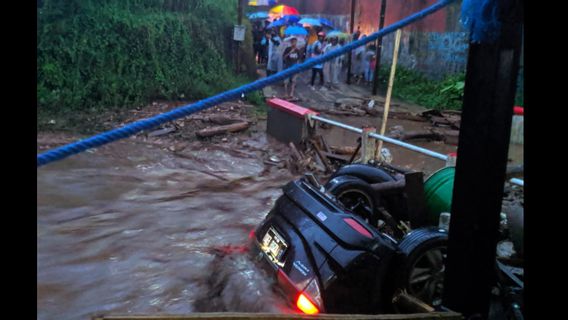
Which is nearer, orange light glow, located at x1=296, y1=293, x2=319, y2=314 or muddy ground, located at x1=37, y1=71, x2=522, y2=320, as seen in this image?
orange light glow, located at x1=296, y1=293, x2=319, y2=314

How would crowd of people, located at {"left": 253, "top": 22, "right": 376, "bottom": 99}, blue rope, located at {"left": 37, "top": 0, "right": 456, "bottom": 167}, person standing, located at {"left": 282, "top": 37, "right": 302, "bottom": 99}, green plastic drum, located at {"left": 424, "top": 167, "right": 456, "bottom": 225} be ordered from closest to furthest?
blue rope, located at {"left": 37, "top": 0, "right": 456, "bottom": 167}, green plastic drum, located at {"left": 424, "top": 167, "right": 456, "bottom": 225}, person standing, located at {"left": 282, "top": 37, "right": 302, "bottom": 99}, crowd of people, located at {"left": 253, "top": 22, "right": 376, "bottom": 99}

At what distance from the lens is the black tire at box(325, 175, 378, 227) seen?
15.5 feet

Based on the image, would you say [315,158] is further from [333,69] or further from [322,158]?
[333,69]

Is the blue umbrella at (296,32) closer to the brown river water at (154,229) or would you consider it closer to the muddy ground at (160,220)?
the muddy ground at (160,220)

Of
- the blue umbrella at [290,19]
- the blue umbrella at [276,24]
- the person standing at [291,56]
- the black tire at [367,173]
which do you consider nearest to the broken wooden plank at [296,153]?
the black tire at [367,173]

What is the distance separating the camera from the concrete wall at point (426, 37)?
19094mm

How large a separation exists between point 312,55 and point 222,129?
10.0 metres

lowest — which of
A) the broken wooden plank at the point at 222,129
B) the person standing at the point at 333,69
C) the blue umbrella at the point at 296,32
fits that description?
the broken wooden plank at the point at 222,129

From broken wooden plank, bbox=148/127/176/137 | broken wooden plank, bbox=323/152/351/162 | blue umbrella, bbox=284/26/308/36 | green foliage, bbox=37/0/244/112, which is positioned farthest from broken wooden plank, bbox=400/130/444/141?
blue umbrella, bbox=284/26/308/36

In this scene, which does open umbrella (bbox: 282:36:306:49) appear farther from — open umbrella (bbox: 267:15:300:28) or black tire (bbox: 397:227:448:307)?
black tire (bbox: 397:227:448:307)

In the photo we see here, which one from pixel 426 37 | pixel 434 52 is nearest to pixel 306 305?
pixel 434 52

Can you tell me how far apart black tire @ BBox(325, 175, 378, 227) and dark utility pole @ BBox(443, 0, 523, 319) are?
8.19 ft
